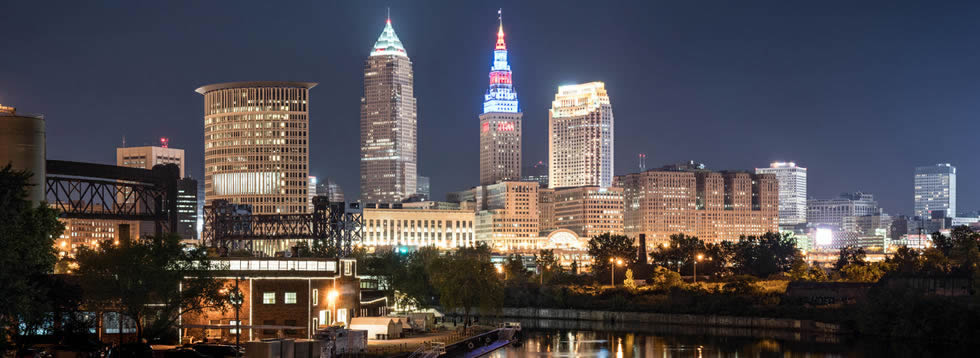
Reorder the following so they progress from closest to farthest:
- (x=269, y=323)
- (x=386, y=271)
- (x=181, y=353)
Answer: (x=181, y=353) < (x=269, y=323) < (x=386, y=271)

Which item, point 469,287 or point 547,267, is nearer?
point 469,287

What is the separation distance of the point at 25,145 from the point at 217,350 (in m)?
23.5

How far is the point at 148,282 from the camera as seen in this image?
76125mm

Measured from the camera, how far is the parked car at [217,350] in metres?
71.9

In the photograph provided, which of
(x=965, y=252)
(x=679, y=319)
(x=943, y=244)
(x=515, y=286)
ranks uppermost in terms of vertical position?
(x=965, y=252)

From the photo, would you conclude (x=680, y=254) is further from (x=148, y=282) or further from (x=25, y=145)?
(x=25, y=145)

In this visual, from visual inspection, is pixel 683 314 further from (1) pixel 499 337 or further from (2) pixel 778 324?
(1) pixel 499 337

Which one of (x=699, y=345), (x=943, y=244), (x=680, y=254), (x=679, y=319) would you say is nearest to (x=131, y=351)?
(x=699, y=345)

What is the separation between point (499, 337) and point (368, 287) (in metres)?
28.9

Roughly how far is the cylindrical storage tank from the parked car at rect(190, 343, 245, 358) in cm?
1865

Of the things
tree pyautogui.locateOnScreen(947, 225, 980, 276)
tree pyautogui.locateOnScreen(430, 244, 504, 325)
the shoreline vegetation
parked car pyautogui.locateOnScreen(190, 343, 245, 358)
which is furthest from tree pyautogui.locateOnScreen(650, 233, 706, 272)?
parked car pyautogui.locateOnScreen(190, 343, 245, 358)

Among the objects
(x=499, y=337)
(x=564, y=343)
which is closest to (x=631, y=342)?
(x=564, y=343)

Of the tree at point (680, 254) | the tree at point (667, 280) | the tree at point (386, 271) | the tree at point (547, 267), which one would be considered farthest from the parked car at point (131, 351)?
the tree at point (680, 254)

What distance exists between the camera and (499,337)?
4188 inches
